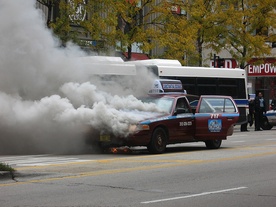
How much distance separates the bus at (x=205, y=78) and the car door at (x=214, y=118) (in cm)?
620

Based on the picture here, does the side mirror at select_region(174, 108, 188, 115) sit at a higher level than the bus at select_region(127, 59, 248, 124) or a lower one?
lower

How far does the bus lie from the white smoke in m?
7.88

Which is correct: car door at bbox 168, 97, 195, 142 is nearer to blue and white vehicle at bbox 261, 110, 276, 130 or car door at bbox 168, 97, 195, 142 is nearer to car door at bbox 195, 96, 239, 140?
car door at bbox 195, 96, 239, 140

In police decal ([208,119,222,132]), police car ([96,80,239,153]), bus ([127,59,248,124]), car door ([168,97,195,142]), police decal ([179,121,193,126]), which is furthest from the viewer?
bus ([127,59,248,124])

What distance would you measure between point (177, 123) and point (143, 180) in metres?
5.79

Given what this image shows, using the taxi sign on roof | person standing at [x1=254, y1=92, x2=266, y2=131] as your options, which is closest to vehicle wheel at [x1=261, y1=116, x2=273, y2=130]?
person standing at [x1=254, y1=92, x2=266, y2=131]

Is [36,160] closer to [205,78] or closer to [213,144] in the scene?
[213,144]

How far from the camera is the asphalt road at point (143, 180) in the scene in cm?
948

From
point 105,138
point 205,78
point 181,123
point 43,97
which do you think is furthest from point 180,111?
point 205,78

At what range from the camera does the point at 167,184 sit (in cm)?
1112

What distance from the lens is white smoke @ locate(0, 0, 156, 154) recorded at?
1614cm

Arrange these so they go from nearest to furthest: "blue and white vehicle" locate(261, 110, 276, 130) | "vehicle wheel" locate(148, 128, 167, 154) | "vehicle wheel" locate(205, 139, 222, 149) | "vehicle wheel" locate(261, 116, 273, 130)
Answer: "vehicle wheel" locate(148, 128, 167, 154), "vehicle wheel" locate(205, 139, 222, 149), "blue and white vehicle" locate(261, 110, 276, 130), "vehicle wheel" locate(261, 116, 273, 130)

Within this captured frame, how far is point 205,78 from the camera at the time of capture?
2817 centimetres

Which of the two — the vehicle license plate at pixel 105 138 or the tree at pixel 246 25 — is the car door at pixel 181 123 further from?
the tree at pixel 246 25
